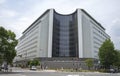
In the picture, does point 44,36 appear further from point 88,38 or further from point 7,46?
point 7,46

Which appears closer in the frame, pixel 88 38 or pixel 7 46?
pixel 7 46

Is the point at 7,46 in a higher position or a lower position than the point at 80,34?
lower

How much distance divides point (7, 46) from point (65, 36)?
6819 centimetres

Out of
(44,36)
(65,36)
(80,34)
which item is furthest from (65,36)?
(44,36)

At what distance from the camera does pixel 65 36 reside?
12481 cm

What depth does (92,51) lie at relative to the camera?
4737 inches

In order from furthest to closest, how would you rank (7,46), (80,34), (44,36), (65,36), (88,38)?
(65,36)
(44,36)
(88,38)
(80,34)
(7,46)

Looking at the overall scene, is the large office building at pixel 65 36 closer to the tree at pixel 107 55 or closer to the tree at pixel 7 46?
the tree at pixel 107 55

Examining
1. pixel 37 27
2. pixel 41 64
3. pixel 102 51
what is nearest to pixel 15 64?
pixel 37 27

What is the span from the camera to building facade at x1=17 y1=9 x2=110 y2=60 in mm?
117875

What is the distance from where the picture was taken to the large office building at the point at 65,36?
11788 cm

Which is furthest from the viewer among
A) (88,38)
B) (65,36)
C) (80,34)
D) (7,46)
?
(65,36)

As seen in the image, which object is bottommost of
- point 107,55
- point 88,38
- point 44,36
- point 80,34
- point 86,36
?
point 107,55

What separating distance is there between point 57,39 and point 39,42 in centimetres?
1008
